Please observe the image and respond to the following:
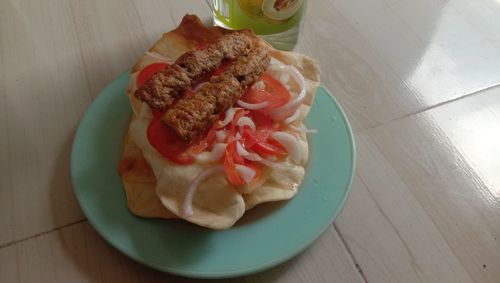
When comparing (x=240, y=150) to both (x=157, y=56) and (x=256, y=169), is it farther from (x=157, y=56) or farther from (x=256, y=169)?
(x=157, y=56)

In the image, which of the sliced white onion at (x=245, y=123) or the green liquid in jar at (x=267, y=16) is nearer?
the sliced white onion at (x=245, y=123)

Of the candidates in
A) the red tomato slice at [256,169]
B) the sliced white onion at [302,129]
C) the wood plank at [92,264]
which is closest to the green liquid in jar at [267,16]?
the sliced white onion at [302,129]

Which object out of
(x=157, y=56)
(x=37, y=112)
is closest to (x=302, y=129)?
(x=157, y=56)

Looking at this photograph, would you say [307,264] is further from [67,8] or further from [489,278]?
[67,8]

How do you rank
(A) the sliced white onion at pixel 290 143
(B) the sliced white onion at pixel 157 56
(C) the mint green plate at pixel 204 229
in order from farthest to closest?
1. (B) the sliced white onion at pixel 157 56
2. (A) the sliced white onion at pixel 290 143
3. (C) the mint green plate at pixel 204 229

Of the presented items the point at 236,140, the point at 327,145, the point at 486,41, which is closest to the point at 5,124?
the point at 236,140

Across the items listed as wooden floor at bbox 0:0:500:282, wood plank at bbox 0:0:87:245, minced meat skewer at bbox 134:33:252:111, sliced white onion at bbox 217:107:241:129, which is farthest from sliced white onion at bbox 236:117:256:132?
wood plank at bbox 0:0:87:245

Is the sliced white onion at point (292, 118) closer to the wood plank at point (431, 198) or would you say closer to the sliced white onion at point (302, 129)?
the sliced white onion at point (302, 129)
